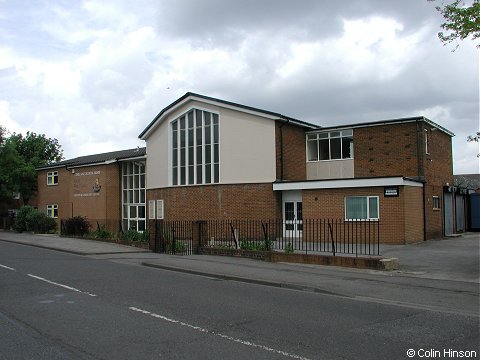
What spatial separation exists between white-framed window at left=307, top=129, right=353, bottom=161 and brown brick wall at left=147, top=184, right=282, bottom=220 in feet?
14.4

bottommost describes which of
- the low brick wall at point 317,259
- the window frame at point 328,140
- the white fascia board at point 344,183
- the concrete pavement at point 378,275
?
the concrete pavement at point 378,275

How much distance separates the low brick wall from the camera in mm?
14289

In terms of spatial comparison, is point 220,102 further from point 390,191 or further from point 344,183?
point 390,191

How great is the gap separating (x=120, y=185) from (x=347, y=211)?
21.0 meters

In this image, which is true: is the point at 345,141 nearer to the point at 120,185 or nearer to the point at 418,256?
the point at 418,256

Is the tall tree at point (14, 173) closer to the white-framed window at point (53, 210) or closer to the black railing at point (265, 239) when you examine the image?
the white-framed window at point (53, 210)

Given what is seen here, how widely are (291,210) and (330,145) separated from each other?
16.9 ft

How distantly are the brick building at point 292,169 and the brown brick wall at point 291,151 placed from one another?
2.3 inches

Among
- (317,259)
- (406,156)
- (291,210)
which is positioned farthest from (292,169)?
(317,259)

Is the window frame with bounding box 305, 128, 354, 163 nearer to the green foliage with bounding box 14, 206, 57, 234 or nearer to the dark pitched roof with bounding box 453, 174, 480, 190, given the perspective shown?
the dark pitched roof with bounding box 453, 174, 480, 190

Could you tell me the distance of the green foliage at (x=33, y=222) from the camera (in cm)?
3697

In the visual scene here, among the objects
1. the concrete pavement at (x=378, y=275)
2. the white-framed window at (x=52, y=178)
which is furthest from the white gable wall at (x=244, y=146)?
the white-framed window at (x=52, y=178)

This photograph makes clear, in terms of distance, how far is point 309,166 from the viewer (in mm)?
29656

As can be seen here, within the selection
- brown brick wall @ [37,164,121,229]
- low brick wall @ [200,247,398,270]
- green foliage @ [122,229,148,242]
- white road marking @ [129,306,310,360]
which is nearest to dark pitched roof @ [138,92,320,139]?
brown brick wall @ [37,164,121,229]
